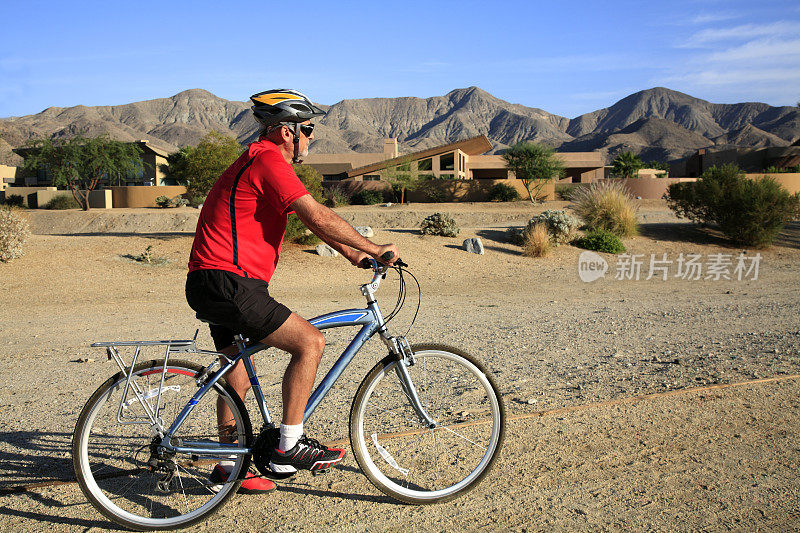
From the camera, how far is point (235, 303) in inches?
119

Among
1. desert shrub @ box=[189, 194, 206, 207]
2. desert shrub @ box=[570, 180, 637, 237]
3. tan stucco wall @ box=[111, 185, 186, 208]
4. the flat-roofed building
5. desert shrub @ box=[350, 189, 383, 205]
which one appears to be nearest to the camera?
desert shrub @ box=[570, 180, 637, 237]

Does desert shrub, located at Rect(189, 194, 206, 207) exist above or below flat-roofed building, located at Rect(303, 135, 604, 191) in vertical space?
below

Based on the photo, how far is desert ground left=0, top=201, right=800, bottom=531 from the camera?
10.9ft

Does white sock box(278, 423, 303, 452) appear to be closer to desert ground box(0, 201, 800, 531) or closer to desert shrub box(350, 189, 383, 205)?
desert ground box(0, 201, 800, 531)

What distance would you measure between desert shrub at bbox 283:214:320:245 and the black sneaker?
15.4m

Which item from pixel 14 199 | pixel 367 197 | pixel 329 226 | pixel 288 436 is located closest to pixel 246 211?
pixel 329 226

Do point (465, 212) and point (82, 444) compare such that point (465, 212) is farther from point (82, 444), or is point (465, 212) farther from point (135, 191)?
point (82, 444)

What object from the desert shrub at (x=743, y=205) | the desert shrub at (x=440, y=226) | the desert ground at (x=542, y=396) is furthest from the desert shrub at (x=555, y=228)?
the desert shrub at (x=743, y=205)

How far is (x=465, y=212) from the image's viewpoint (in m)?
38.2

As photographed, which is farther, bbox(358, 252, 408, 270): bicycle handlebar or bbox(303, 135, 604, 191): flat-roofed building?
bbox(303, 135, 604, 191): flat-roofed building

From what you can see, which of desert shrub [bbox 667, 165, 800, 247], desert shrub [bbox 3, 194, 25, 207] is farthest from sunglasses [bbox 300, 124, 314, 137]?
desert shrub [bbox 3, 194, 25, 207]

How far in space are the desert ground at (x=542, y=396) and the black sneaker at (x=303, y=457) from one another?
0.97ft

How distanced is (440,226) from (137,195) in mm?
39641

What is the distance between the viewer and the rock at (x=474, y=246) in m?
19.9
